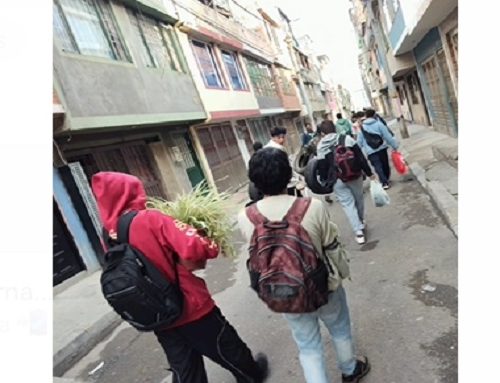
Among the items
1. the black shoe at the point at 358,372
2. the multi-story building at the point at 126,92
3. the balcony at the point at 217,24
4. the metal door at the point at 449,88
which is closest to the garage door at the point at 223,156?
the multi-story building at the point at 126,92

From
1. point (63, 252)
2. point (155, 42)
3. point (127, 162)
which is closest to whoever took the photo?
point (63, 252)

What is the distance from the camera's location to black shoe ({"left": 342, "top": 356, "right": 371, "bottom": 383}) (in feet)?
9.31

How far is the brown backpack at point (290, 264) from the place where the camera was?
2.26 metres

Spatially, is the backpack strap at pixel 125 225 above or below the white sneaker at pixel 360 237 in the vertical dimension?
above

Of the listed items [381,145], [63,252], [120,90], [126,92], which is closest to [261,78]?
[126,92]

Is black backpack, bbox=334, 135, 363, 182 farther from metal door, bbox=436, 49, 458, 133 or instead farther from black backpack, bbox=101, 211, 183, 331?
metal door, bbox=436, 49, 458, 133

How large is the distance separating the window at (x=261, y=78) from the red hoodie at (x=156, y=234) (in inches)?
755

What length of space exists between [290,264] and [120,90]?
827 centimetres

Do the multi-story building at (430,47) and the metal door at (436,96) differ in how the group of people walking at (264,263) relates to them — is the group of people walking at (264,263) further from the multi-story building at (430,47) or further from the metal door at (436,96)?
the metal door at (436,96)

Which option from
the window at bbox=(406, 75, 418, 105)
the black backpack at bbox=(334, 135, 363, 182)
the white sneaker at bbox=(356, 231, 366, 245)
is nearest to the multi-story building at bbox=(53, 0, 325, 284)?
the black backpack at bbox=(334, 135, 363, 182)

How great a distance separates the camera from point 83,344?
483 cm

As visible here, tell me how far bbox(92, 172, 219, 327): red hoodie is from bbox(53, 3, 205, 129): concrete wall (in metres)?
5.78

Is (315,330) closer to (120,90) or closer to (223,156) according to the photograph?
(120,90)

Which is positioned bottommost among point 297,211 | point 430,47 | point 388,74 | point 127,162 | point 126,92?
point 297,211
